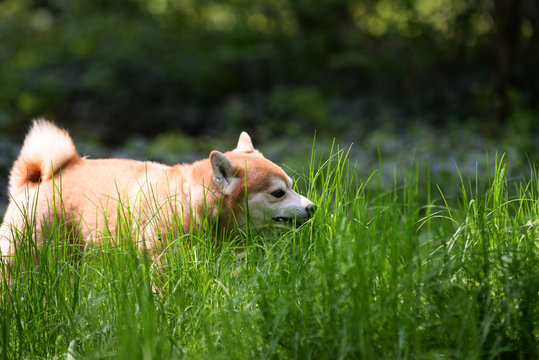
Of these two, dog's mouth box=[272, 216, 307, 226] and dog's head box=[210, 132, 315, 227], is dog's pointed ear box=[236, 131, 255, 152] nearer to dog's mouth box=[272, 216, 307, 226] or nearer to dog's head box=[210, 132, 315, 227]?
dog's head box=[210, 132, 315, 227]

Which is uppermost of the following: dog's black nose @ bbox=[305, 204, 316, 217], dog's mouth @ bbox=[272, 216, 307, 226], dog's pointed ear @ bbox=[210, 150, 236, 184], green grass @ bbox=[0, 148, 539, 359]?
dog's pointed ear @ bbox=[210, 150, 236, 184]

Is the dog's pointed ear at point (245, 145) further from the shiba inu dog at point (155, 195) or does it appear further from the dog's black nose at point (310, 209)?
the dog's black nose at point (310, 209)

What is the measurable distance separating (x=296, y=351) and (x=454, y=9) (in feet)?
33.5

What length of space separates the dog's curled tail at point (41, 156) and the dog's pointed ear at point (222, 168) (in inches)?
42.3

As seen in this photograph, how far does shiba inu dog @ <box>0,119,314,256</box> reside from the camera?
9.87ft

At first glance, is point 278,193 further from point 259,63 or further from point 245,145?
point 259,63

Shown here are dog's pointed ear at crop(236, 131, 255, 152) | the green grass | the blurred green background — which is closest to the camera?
the green grass

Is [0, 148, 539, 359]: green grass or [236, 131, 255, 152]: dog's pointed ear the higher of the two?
[236, 131, 255, 152]: dog's pointed ear

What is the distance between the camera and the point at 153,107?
452 inches

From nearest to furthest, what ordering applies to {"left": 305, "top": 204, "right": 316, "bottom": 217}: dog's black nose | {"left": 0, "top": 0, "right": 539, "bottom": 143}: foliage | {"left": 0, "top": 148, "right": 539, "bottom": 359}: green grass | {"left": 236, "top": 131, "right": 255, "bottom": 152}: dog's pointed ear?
{"left": 0, "top": 148, "right": 539, "bottom": 359}: green grass → {"left": 305, "top": 204, "right": 316, "bottom": 217}: dog's black nose → {"left": 236, "top": 131, "right": 255, "bottom": 152}: dog's pointed ear → {"left": 0, "top": 0, "right": 539, "bottom": 143}: foliage

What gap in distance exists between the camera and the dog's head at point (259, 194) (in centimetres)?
303

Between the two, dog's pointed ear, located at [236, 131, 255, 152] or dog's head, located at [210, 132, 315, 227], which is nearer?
dog's head, located at [210, 132, 315, 227]

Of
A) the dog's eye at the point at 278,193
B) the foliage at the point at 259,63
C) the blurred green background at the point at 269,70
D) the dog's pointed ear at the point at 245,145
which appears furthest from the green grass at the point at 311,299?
the foliage at the point at 259,63

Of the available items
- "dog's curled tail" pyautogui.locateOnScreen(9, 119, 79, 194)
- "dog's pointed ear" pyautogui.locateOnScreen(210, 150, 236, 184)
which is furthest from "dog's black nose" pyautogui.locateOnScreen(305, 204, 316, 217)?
"dog's curled tail" pyautogui.locateOnScreen(9, 119, 79, 194)
